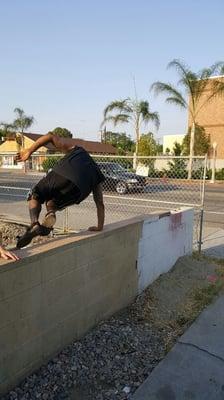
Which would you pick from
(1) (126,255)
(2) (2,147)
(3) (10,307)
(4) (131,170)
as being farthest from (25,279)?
(2) (2,147)

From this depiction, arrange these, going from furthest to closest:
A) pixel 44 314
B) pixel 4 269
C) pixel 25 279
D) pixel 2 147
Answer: pixel 2 147, pixel 44 314, pixel 25 279, pixel 4 269

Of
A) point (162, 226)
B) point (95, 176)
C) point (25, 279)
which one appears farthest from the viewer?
point (162, 226)

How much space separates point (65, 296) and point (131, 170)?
531 centimetres

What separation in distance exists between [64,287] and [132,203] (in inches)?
230

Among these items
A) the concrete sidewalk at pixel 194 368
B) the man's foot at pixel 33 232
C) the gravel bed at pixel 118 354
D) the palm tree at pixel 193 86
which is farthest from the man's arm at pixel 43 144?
the palm tree at pixel 193 86

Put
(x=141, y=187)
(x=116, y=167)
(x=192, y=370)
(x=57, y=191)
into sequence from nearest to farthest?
(x=192, y=370) → (x=57, y=191) → (x=141, y=187) → (x=116, y=167)

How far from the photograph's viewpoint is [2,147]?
6319 centimetres

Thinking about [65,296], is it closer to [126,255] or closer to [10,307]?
[10,307]

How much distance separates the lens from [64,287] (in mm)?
3566

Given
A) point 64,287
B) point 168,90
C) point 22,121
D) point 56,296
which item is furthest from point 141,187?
point 22,121

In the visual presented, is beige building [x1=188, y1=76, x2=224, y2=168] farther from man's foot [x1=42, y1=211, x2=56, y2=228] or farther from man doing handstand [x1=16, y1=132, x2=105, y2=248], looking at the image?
man's foot [x1=42, y1=211, x2=56, y2=228]

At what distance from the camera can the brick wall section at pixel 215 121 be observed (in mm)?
38300

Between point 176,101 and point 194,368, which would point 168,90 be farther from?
point 194,368

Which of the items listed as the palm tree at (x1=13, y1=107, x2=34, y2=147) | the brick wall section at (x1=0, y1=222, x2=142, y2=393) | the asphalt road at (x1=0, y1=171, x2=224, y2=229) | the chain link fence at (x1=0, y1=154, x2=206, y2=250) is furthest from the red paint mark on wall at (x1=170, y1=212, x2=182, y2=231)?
the palm tree at (x1=13, y1=107, x2=34, y2=147)
